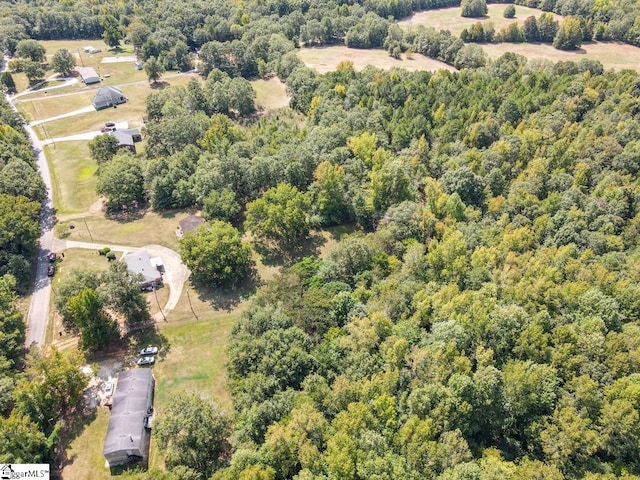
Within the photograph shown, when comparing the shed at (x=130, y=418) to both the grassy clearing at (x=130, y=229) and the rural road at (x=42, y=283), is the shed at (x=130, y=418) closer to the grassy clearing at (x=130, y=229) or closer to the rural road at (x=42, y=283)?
the rural road at (x=42, y=283)

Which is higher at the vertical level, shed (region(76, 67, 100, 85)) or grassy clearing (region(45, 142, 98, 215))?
shed (region(76, 67, 100, 85))

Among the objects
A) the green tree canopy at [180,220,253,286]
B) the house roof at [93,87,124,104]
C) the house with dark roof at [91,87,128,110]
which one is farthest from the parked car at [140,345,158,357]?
the house roof at [93,87,124,104]

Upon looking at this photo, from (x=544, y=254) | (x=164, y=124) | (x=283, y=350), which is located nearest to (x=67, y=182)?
(x=164, y=124)

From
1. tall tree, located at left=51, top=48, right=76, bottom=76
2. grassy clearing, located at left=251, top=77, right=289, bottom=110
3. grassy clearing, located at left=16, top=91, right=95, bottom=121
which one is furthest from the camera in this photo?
tall tree, located at left=51, top=48, right=76, bottom=76

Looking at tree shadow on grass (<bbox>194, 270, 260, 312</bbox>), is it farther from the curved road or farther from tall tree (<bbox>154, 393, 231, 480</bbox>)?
tall tree (<bbox>154, 393, 231, 480</bbox>)

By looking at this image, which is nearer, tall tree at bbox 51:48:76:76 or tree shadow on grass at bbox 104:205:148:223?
tree shadow on grass at bbox 104:205:148:223

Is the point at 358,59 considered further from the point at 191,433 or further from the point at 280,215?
the point at 191,433

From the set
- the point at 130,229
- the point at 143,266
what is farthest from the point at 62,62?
the point at 143,266
